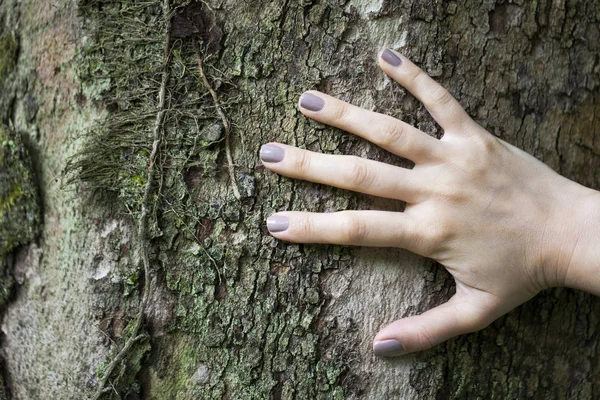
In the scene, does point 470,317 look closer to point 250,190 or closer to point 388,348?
point 388,348

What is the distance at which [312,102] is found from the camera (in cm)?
126

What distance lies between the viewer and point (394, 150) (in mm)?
1241

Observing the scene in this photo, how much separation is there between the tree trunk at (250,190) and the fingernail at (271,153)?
0.04 meters

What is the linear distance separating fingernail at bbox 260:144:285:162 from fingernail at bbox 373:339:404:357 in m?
0.57

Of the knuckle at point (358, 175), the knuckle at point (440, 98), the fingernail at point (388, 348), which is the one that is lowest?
the fingernail at point (388, 348)

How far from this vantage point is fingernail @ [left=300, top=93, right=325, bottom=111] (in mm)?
1257

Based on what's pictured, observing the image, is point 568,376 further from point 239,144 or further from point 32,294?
point 32,294

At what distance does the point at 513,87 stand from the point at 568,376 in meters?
0.91

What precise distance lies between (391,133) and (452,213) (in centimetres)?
26

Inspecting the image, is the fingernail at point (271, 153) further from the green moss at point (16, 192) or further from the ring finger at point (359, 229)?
the green moss at point (16, 192)

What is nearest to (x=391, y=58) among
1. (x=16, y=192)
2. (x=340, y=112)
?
(x=340, y=112)

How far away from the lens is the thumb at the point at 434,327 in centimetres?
125

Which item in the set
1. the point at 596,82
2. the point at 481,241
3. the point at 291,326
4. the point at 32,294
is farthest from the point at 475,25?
the point at 32,294

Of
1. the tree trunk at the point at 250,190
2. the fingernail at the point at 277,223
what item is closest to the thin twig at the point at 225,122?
the tree trunk at the point at 250,190
